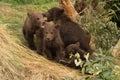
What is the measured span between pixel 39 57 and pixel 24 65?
590 millimetres

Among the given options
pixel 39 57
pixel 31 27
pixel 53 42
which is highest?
pixel 31 27

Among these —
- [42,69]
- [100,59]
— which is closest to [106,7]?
[42,69]

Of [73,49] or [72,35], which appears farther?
[72,35]

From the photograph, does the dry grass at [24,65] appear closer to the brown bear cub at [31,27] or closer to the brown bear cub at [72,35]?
the brown bear cub at [31,27]

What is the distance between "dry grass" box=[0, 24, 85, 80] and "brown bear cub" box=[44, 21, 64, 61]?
0.53ft

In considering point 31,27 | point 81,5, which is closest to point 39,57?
point 31,27

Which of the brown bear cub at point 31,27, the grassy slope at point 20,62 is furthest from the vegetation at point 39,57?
the brown bear cub at point 31,27

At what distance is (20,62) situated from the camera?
6.66 meters

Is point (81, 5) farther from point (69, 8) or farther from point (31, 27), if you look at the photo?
Result: point (31, 27)

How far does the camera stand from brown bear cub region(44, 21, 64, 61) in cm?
714

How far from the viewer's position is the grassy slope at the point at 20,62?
6406 mm

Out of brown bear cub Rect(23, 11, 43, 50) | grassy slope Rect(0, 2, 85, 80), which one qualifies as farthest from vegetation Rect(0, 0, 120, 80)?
brown bear cub Rect(23, 11, 43, 50)

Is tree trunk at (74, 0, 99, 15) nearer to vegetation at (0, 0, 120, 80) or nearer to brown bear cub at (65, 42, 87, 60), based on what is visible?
vegetation at (0, 0, 120, 80)

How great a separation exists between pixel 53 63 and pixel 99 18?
3.02m
